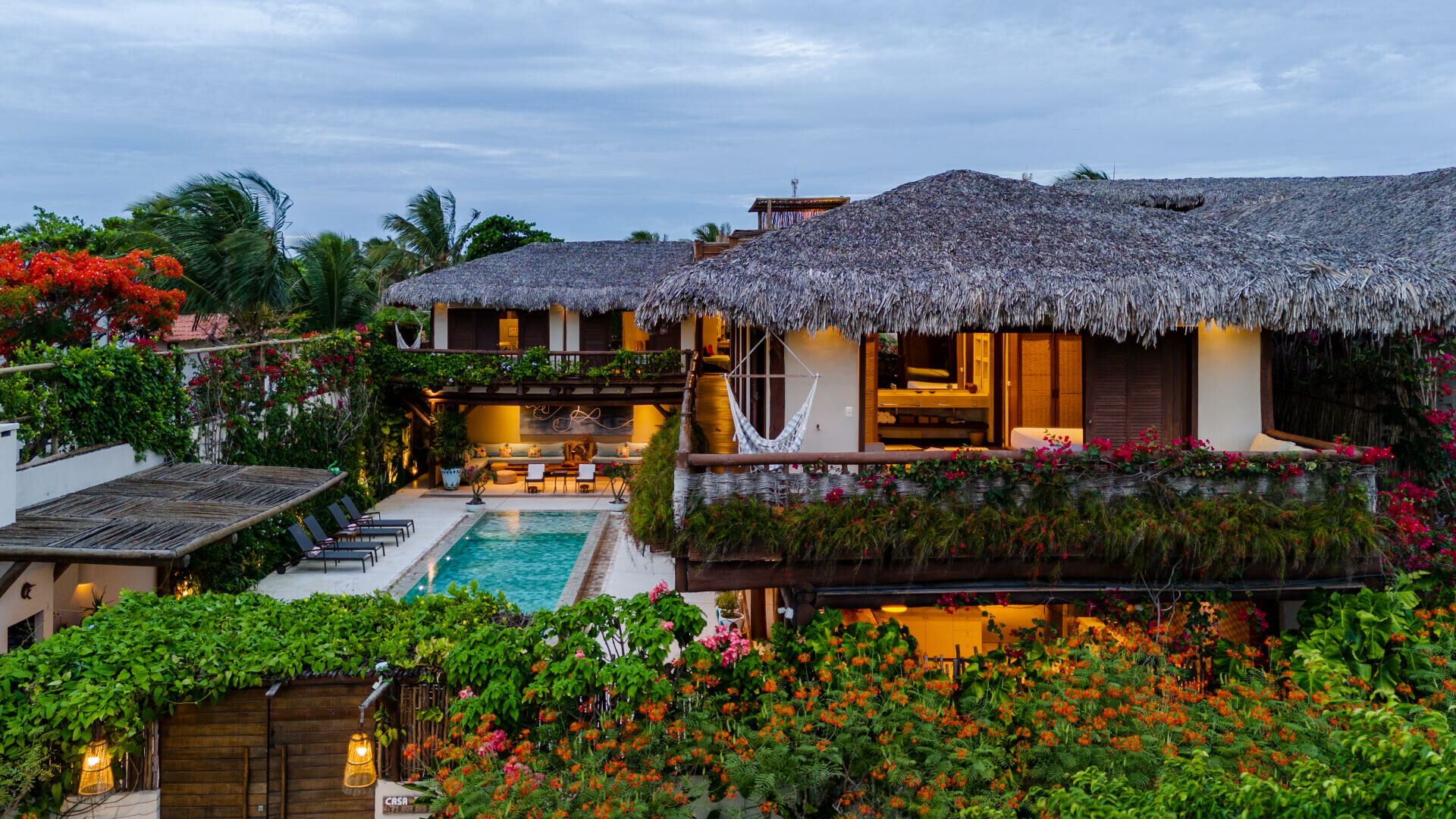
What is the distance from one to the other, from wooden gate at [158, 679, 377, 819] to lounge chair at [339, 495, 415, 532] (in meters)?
9.52

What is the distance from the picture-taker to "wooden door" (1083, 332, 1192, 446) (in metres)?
8.57

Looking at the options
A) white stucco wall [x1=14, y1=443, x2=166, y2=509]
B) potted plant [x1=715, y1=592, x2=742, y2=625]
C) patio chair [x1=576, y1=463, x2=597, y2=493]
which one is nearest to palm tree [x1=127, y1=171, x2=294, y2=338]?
white stucco wall [x1=14, y1=443, x2=166, y2=509]

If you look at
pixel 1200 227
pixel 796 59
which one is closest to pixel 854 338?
pixel 1200 227

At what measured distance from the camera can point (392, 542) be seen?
1511 centimetres

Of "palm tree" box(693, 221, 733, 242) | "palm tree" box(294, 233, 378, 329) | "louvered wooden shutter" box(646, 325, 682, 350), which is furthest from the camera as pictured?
"palm tree" box(693, 221, 733, 242)

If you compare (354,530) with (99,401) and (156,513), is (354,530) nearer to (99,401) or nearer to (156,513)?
(99,401)

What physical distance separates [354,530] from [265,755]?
981 cm

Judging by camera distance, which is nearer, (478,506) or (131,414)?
(131,414)

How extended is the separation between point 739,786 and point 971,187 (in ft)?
21.6

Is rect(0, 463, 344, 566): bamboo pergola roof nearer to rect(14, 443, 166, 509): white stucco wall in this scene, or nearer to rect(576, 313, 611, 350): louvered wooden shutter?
rect(14, 443, 166, 509): white stucco wall

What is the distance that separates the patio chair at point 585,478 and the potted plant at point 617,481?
459 mm

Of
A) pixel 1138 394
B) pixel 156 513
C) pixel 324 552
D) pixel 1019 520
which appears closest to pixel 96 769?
pixel 156 513

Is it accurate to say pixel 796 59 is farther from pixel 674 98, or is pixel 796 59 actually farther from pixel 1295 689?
pixel 1295 689

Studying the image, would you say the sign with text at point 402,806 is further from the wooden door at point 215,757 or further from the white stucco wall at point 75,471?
the white stucco wall at point 75,471
